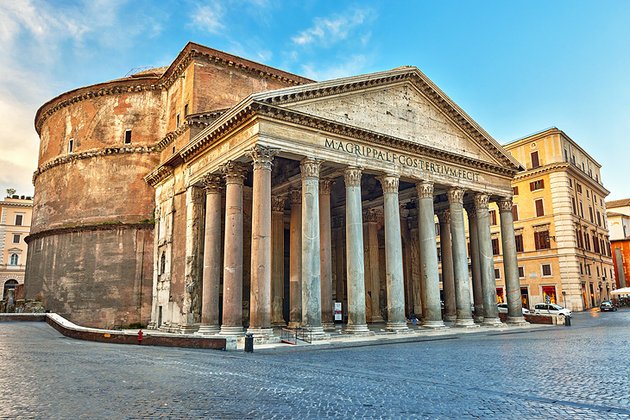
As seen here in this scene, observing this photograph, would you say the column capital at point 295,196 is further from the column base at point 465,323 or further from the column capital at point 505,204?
the column capital at point 505,204

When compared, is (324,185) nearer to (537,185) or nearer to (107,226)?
(107,226)

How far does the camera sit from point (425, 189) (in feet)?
63.1

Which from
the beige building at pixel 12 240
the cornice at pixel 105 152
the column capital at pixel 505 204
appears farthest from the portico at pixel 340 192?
the beige building at pixel 12 240

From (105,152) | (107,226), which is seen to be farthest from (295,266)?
(105,152)

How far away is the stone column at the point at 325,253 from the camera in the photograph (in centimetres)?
1755

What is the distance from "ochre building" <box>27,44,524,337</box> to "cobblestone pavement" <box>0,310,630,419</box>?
4.31 meters

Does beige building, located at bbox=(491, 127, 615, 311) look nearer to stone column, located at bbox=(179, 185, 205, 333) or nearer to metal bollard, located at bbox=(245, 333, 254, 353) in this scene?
stone column, located at bbox=(179, 185, 205, 333)

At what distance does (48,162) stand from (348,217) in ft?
68.9

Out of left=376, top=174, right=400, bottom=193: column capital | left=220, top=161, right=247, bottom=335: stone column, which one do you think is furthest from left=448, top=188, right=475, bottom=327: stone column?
left=220, top=161, right=247, bottom=335: stone column

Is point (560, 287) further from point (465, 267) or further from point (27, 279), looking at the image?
point (27, 279)

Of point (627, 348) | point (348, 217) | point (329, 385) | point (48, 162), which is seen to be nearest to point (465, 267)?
point (348, 217)

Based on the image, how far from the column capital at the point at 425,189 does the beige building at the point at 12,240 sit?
47.7m

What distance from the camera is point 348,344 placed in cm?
1442

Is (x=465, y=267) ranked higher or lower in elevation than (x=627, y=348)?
higher
